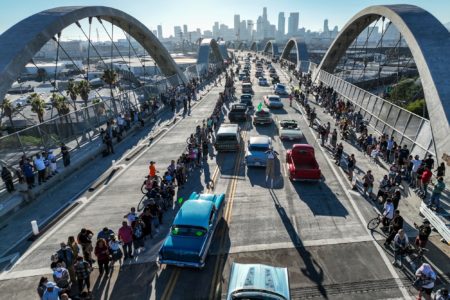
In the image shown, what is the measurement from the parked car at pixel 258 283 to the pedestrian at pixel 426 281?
13.0 feet

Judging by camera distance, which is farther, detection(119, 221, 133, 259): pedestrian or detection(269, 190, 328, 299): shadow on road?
detection(119, 221, 133, 259): pedestrian

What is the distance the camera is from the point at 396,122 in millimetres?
23906

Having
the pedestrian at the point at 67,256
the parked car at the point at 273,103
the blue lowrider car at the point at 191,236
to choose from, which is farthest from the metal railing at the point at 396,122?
the pedestrian at the point at 67,256

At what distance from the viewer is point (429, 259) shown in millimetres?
11797

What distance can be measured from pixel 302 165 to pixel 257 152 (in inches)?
118

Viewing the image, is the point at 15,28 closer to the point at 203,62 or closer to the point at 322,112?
the point at 322,112

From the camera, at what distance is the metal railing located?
19767 millimetres

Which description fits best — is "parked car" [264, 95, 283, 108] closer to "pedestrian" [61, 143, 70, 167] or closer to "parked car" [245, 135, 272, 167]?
"parked car" [245, 135, 272, 167]

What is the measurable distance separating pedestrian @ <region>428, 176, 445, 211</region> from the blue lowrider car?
9531mm

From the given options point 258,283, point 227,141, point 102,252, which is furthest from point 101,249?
point 227,141

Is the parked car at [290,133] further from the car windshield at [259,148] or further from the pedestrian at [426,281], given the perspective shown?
the pedestrian at [426,281]

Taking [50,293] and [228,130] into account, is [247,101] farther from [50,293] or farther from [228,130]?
[50,293]

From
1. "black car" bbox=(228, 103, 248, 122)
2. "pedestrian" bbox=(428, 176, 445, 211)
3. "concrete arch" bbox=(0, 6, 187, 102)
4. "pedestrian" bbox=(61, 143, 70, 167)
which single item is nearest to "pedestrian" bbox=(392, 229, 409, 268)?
"pedestrian" bbox=(428, 176, 445, 211)

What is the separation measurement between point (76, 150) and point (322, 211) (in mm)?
17200
